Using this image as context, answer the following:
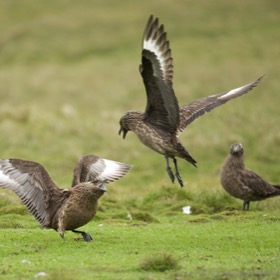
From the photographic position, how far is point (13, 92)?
38.2 meters

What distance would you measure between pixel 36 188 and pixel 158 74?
8.32 ft

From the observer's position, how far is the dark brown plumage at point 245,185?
14.1m

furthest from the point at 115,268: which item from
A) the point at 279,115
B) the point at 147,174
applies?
the point at 279,115

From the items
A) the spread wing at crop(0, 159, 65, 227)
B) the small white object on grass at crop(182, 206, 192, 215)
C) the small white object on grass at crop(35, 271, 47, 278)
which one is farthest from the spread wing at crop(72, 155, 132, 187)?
the small white object on grass at crop(35, 271, 47, 278)

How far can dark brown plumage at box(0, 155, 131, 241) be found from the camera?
34.7 ft

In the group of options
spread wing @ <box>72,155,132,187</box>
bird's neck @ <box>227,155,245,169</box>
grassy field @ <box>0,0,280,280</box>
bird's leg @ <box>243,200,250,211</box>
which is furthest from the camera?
bird's neck @ <box>227,155,245,169</box>

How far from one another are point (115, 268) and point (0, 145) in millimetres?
14152

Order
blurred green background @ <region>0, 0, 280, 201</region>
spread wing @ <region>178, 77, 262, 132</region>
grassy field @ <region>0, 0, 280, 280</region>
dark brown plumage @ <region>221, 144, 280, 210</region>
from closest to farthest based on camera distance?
grassy field @ <region>0, 0, 280, 280</region> < spread wing @ <region>178, 77, 262, 132</region> < dark brown plumage @ <region>221, 144, 280, 210</region> < blurred green background @ <region>0, 0, 280, 201</region>

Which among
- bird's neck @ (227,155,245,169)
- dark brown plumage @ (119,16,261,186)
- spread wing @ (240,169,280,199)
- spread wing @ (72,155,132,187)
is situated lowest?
spread wing @ (240,169,280,199)

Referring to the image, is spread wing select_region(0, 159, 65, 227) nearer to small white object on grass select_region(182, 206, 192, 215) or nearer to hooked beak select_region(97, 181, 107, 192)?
hooked beak select_region(97, 181, 107, 192)

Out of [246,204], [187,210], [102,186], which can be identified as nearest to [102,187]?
[102,186]

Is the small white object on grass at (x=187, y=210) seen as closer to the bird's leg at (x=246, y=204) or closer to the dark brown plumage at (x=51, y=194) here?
the bird's leg at (x=246, y=204)

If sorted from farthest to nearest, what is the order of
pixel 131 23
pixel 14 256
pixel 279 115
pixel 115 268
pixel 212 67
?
pixel 131 23 < pixel 212 67 < pixel 279 115 < pixel 14 256 < pixel 115 268

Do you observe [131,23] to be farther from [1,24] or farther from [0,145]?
[0,145]
